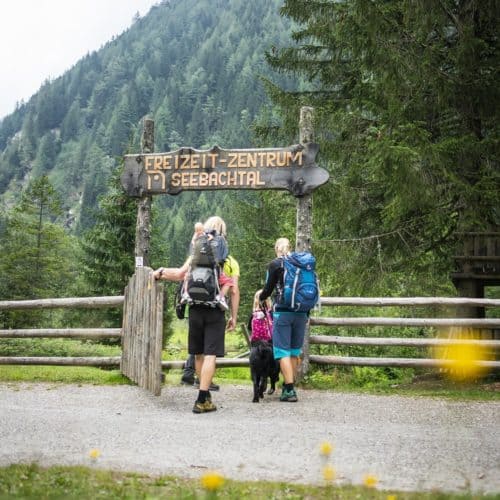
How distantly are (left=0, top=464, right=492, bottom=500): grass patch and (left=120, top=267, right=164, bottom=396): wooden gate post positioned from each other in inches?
132

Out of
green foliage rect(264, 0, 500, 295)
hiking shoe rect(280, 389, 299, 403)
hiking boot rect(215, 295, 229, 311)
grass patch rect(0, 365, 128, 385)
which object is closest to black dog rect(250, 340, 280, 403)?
hiking shoe rect(280, 389, 299, 403)

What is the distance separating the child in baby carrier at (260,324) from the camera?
8.00 metres

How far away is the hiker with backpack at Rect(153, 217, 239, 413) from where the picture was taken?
23.3ft

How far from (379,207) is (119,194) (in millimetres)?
13641

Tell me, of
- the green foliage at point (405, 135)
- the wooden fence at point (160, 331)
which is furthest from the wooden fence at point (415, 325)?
the green foliage at point (405, 135)

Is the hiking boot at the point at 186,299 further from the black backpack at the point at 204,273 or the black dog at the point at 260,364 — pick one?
the black dog at the point at 260,364

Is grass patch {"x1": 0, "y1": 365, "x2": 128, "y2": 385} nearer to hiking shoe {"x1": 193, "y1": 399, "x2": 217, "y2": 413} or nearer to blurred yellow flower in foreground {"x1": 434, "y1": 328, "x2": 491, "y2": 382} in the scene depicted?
hiking shoe {"x1": 193, "y1": 399, "x2": 217, "y2": 413}

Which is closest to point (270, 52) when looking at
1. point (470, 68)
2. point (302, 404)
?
point (470, 68)

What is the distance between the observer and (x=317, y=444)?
5641mm

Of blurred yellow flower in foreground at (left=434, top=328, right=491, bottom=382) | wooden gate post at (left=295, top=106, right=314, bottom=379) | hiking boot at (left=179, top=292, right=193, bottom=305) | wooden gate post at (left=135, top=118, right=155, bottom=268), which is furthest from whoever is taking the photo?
wooden gate post at (left=135, top=118, right=155, bottom=268)

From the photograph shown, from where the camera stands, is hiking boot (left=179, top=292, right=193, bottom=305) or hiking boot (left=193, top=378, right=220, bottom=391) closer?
hiking boot (left=179, top=292, right=193, bottom=305)

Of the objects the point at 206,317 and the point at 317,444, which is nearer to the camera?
the point at 317,444

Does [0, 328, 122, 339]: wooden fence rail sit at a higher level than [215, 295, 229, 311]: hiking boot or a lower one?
lower

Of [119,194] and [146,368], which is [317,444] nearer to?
[146,368]
